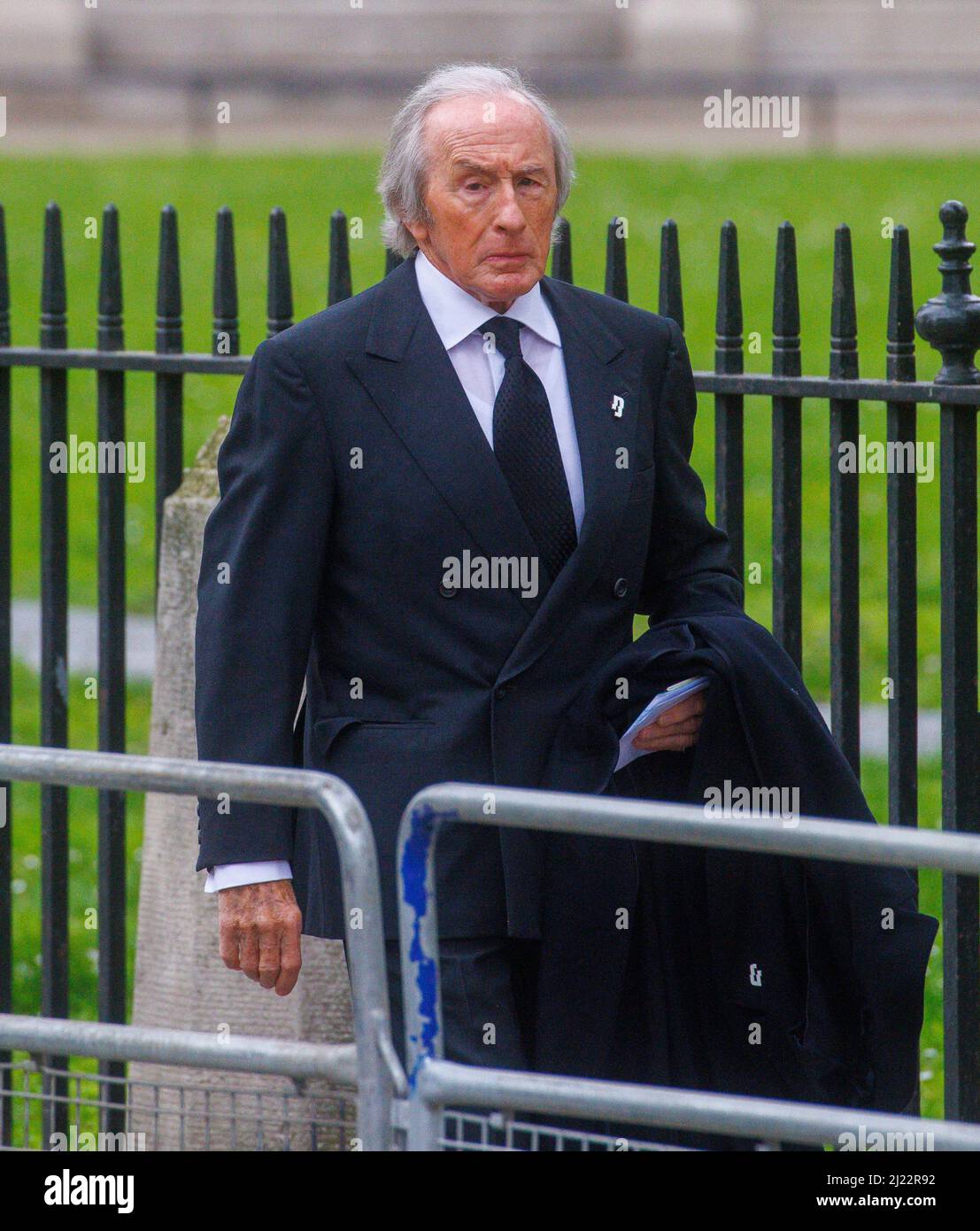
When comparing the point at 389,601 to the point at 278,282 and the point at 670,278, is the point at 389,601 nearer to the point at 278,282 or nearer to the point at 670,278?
the point at 670,278

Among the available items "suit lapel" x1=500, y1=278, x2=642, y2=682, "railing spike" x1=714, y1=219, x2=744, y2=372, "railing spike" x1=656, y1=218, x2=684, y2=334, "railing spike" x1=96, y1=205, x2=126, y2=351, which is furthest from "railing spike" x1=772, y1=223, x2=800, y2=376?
"railing spike" x1=96, y1=205, x2=126, y2=351

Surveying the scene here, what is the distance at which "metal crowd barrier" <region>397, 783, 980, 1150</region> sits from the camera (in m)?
2.43

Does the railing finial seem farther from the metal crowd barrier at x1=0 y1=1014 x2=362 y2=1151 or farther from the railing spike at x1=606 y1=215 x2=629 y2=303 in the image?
the metal crowd barrier at x1=0 y1=1014 x2=362 y2=1151

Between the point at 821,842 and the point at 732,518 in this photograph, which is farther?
the point at 732,518

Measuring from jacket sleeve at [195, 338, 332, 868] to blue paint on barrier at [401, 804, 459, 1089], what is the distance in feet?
2.11

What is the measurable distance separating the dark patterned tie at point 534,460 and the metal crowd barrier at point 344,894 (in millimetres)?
840

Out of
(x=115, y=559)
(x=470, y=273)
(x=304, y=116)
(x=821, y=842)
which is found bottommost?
(x=821, y=842)

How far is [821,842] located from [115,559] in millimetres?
2578

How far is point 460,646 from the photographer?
3.41 m

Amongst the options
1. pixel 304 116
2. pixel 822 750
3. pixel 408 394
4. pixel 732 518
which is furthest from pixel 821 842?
pixel 304 116

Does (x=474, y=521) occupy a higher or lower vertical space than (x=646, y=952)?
higher

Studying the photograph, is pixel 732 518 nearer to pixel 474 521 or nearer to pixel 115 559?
pixel 474 521
